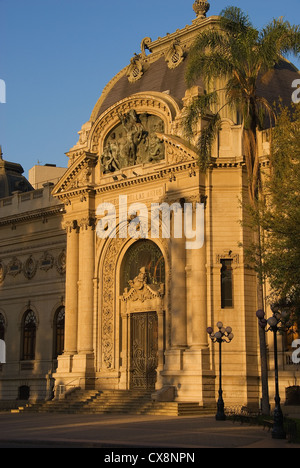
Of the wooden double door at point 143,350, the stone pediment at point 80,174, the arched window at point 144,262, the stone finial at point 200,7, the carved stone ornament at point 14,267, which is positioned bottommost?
the wooden double door at point 143,350

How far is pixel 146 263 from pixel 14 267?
13.7m

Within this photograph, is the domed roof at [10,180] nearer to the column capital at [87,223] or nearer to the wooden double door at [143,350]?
the column capital at [87,223]

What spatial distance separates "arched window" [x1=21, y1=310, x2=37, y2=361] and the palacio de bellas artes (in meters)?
0.07

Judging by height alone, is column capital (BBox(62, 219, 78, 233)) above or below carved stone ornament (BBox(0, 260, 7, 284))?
above

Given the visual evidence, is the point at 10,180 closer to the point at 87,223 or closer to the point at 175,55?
the point at 87,223

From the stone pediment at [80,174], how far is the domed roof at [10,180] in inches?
552

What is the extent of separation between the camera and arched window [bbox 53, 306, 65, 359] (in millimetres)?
47469

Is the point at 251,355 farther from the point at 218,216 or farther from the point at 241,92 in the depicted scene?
the point at 241,92

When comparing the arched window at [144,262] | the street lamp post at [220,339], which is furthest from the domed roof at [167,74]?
the street lamp post at [220,339]

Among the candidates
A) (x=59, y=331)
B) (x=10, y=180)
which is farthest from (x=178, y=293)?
(x=10, y=180)

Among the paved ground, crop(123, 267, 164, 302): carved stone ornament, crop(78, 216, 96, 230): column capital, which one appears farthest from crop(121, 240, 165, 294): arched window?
the paved ground

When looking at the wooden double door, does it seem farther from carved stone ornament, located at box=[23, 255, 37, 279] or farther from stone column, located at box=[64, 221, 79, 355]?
carved stone ornament, located at box=[23, 255, 37, 279]

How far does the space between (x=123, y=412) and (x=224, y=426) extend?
1017 centimetres

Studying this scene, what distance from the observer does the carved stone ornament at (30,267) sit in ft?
163
